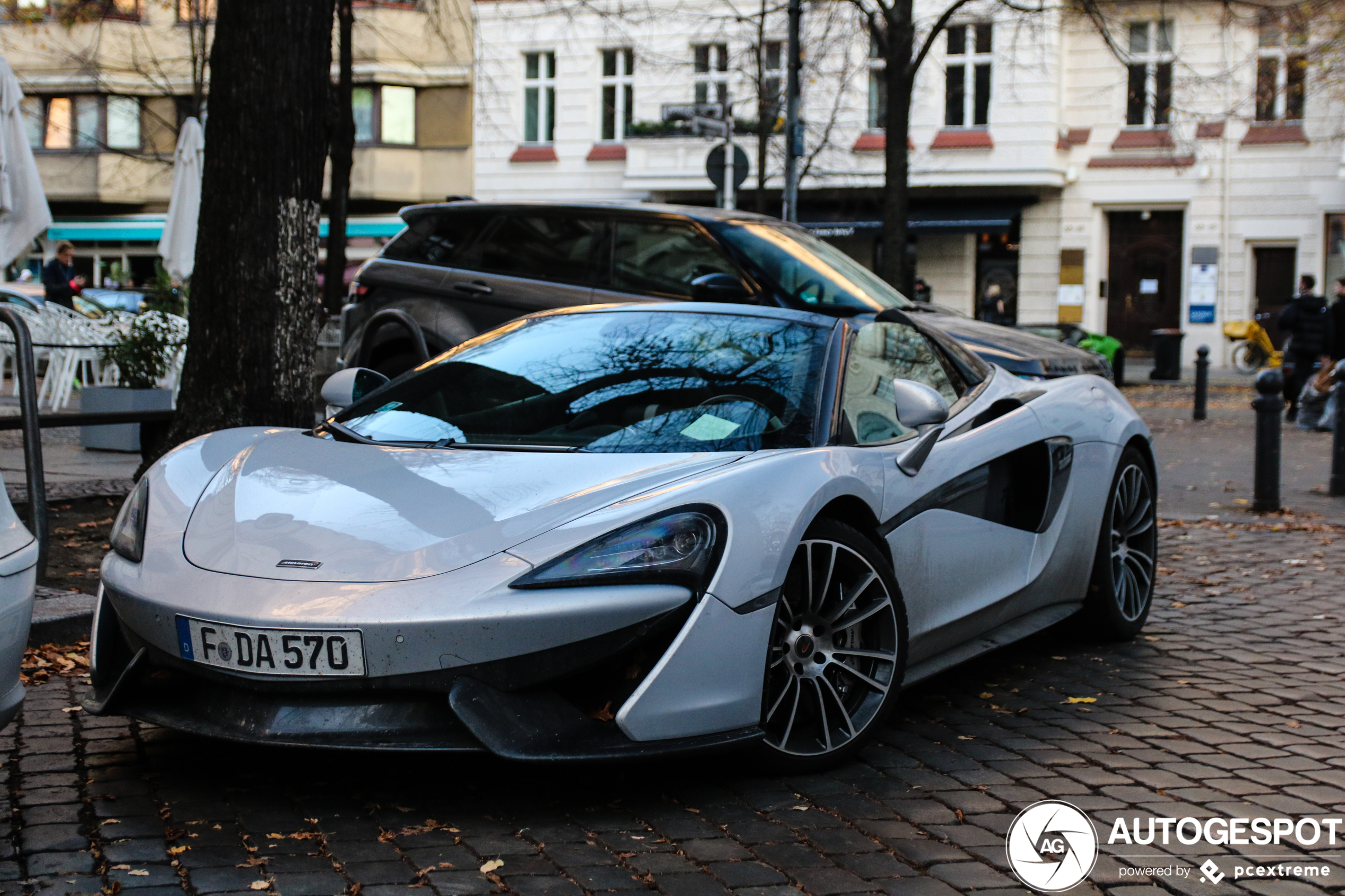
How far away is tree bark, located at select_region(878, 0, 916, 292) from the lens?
15977 millimetres

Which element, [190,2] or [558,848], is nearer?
[558,848]

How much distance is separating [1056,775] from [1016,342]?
4.84m

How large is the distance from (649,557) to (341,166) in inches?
648

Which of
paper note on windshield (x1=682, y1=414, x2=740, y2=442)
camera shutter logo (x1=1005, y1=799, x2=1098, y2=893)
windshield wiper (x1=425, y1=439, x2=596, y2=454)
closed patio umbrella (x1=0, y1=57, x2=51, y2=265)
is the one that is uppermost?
closed patio umbrella (x1=0, y1=57, x2=51, y2=265)

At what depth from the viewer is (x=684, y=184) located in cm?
3219

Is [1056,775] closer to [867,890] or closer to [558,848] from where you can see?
[867,890]

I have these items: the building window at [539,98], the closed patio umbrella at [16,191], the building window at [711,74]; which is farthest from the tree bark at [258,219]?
the building window at [539,98]

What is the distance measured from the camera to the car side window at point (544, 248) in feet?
29.2

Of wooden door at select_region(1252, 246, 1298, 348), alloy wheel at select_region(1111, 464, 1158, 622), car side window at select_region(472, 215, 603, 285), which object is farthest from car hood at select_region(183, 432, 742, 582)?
wooden door at select_region(1252, 246, 1298, 348)

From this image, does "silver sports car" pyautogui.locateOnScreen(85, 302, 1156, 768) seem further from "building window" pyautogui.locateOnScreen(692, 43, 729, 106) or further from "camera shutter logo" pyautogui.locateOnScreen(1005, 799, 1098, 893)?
"building window" pyautogui.locateOnScreen(692, 43, 729, 106)

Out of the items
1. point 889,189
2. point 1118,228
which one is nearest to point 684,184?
point 1118,228

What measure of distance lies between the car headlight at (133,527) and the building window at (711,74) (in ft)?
85.2

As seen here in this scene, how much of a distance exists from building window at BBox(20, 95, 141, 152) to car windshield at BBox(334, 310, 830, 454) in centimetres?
3714

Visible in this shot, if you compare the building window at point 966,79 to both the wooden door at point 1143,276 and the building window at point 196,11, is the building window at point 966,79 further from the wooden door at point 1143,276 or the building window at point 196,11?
the building window at point 196,11
